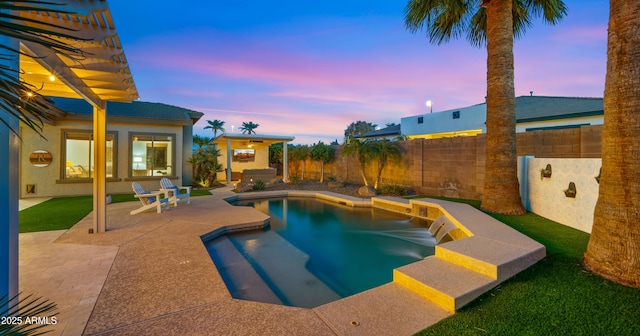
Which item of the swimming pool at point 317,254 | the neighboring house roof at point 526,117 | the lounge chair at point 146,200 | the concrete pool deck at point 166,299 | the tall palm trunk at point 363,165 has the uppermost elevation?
the neighboring house roof at point 526,117

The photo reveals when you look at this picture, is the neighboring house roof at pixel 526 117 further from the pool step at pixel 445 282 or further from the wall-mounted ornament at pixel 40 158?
the wall-mounted ornament at pixel 40 158

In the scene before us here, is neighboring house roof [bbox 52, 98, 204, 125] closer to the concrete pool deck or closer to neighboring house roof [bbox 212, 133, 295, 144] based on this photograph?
neighboring house roof [bbox 212, 133, 295, 144]

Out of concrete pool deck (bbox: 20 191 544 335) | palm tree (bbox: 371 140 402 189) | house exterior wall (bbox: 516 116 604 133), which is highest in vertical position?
house exterior wall (bbox: 516 116 604 133)

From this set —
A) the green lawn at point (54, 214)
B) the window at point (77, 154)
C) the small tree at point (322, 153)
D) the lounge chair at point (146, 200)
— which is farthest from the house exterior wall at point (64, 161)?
the small tree at point (322, 153)

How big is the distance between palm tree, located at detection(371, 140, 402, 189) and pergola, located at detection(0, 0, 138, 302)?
9.00 meters

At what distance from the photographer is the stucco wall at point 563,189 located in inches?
211

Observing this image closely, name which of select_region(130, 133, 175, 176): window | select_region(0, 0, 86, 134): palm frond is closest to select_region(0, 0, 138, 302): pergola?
select_region(0, 0, 86, 134): palm frond

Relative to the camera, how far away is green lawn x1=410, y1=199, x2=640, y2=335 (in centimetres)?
253

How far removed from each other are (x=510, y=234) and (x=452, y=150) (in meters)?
5.73

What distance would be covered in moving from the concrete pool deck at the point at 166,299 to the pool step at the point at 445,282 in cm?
8

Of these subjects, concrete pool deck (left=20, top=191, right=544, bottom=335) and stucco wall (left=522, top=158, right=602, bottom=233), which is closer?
concrete pool deck (left=20, top=191, right=544, bottom=335)

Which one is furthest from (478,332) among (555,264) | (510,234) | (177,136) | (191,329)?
(177,136)

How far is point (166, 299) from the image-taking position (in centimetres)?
314

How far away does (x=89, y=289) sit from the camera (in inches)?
131
